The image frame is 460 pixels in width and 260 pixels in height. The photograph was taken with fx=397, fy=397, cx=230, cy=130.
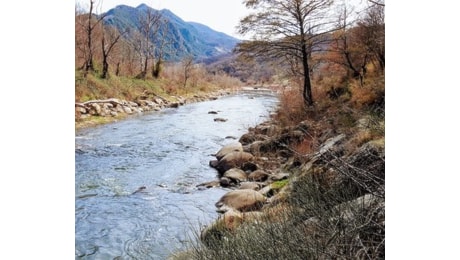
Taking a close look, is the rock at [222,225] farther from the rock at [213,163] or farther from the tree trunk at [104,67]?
the tree trunk at [104,67]

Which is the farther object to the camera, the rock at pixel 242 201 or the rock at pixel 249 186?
the rock at pixel 249 186

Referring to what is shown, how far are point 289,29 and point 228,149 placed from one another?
1191mm

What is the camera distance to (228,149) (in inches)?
143

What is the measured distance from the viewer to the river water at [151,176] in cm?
226

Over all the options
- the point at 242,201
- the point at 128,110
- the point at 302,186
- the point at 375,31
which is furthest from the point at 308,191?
the point at 128,110

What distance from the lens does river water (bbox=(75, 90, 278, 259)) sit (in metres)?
2.26

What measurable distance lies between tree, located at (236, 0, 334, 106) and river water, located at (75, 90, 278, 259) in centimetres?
36

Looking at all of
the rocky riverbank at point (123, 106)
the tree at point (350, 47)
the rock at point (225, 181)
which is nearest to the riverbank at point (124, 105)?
the rocky riverbank at point (123, 106)

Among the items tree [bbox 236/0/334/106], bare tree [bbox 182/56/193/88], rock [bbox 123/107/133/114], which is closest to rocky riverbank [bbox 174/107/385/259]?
tree [bbox 236/0/334/106]

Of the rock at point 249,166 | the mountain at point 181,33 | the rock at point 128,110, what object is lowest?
the rock at point 249,166

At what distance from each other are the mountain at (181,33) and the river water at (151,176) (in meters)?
0.46
